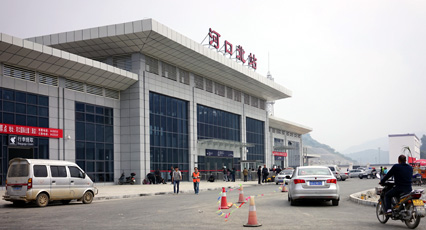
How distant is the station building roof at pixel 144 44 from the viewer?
1399 inches

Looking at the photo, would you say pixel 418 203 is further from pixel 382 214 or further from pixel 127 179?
pixel 127 179

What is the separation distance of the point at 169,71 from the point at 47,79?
13228 millimetres

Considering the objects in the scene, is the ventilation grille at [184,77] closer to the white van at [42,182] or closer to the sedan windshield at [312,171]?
the white van at [42,182]

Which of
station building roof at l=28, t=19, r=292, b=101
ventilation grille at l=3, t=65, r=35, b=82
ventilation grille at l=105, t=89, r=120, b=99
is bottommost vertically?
ventilation grille at l=105, t=89, r=120, b=99

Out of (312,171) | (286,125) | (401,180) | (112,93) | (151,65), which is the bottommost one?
(312,171)

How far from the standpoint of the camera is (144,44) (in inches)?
1474

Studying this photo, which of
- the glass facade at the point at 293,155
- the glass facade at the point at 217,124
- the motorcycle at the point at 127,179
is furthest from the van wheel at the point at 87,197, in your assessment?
the glass facade at the point at 293,155

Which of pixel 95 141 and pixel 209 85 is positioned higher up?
pixel 209 85

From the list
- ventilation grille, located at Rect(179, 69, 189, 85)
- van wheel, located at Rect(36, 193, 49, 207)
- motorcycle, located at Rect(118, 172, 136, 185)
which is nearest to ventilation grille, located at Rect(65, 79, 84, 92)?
motorcycle, located at Rect(118, 172, 136, 185)

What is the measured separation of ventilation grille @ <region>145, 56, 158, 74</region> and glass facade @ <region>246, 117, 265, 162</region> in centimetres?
2338

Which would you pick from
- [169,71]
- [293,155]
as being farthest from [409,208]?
[293,155]

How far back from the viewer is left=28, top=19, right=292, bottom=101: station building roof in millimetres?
35531

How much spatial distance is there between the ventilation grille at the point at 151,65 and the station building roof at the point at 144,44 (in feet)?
1.29

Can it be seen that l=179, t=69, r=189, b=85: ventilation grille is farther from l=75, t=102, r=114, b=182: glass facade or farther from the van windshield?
the van windshield
